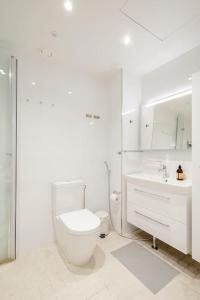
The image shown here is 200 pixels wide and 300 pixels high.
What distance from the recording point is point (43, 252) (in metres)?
1.79

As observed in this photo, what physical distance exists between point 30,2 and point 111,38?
761 millimetres

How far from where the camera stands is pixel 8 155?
1703 millimetres

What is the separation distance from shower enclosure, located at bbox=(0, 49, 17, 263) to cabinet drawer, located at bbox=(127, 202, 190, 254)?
143 cm

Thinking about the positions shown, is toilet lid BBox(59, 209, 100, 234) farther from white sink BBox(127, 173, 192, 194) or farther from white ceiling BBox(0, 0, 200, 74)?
white ceiling BBox(0, 0, 200, 74)

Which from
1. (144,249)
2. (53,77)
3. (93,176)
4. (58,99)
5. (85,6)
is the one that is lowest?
(144,249)

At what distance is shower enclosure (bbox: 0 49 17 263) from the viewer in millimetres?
1674

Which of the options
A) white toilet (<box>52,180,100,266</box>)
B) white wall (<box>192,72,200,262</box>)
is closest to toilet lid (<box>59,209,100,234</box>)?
white toilet (<box>52,180,100,266</box>)

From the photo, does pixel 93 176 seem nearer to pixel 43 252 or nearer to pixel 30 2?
pixel 43 252

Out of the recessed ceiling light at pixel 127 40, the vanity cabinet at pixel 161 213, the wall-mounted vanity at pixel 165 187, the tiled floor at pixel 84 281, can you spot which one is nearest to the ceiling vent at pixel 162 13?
the recessed ceiling light at pixel 127 40

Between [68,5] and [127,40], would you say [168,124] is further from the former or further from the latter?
[68,5]

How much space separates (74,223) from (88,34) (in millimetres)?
1890

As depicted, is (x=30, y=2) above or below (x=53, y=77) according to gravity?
above

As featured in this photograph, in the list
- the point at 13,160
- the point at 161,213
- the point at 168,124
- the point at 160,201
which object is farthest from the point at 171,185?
the point at 13,160

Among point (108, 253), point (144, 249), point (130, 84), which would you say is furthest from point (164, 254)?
point (130, 84)
